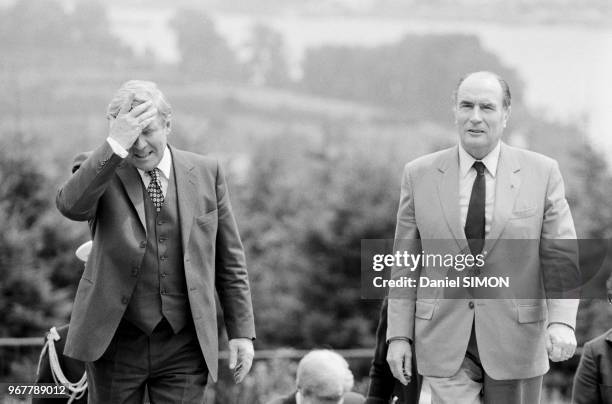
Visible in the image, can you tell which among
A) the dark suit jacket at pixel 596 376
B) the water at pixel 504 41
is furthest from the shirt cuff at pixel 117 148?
the water at pixel 504 41

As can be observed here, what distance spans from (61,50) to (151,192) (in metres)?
28.5

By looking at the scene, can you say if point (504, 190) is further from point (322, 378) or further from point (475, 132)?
point (322, 378)

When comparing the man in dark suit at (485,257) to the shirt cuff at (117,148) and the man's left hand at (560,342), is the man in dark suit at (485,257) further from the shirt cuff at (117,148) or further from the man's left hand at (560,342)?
the shirt cuff at (117,148)

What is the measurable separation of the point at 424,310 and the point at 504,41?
2824cm

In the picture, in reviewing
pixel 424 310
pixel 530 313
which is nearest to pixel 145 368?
pixel 424 310

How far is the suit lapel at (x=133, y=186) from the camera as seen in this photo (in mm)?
3980

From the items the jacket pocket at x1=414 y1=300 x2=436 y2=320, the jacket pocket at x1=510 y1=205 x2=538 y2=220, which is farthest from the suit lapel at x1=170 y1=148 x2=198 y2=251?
the jacket pocket at x1=510 y1=205 x2=538 y2=220

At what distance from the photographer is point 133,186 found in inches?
158

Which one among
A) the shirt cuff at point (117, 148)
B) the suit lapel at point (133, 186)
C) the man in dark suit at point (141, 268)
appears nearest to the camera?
the shirt cuff at point (117, 148)

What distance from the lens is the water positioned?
96.4 ft

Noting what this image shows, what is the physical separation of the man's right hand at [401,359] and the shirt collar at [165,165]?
1.18m

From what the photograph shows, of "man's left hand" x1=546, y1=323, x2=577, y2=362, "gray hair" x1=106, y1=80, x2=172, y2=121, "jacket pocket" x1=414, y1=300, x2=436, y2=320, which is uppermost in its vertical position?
"gray hair" x1=106, y1=80, x2=172, y2=121

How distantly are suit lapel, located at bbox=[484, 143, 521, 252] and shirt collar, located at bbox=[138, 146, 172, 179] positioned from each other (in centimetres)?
135

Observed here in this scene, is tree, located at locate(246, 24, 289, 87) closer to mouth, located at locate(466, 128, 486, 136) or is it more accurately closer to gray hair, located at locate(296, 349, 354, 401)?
gray hair, located at locate(296, 349, 354, 401)
